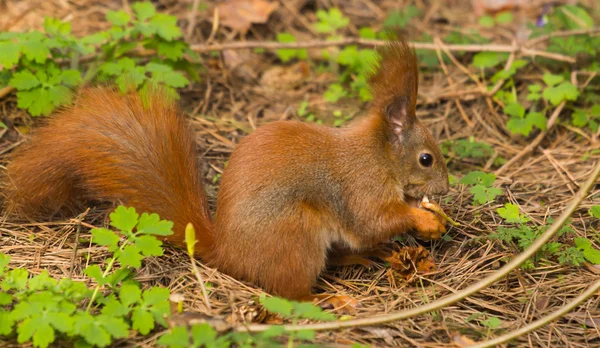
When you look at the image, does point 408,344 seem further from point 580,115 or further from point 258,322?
point 580,115

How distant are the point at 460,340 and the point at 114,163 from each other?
1.54 metres

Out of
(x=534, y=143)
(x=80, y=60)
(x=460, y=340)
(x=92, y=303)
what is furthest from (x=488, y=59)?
(x=92, y=303)

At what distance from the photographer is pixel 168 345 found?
2107 millimetres

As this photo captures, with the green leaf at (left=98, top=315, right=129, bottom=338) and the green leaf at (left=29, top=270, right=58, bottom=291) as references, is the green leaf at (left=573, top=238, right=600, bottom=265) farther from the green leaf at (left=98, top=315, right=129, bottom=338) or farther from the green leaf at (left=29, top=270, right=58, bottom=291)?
the green leaf at (left=29, top=270, right=58, bottom=291)

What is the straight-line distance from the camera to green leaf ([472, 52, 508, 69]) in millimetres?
4395

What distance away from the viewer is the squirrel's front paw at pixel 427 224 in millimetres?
2926

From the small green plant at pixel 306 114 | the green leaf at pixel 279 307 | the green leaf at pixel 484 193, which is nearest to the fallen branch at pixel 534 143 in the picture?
the green leaf at pixel 484 193

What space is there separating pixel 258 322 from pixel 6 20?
312 cm

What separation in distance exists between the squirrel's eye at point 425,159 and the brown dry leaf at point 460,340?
82 cm

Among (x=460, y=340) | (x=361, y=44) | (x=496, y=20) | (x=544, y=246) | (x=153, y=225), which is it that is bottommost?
(x=460, y=340)

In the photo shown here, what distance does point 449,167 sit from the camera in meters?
3.93

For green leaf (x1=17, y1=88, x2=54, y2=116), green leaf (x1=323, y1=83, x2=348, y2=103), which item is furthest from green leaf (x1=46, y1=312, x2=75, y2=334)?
green leaf (x1=323, y1=83, x2=348, y2=103)

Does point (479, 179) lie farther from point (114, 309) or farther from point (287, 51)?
point (287, 51)

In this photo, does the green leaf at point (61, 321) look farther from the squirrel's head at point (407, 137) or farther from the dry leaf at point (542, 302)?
the dry leaf at point (542, 302)
